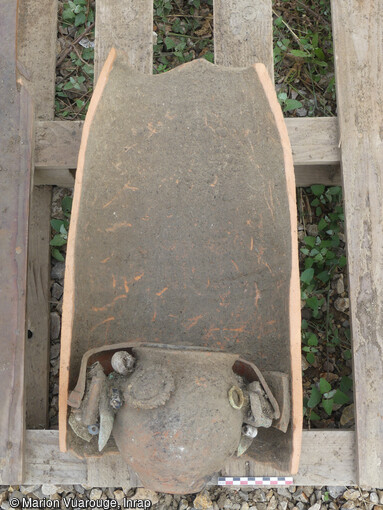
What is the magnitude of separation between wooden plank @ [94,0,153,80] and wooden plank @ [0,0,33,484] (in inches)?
13.5

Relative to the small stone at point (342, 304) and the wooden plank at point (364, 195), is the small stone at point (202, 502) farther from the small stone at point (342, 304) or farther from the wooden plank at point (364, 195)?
the small stone at point (342, 304)

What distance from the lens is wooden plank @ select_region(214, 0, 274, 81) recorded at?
226cm

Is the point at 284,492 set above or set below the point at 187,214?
below

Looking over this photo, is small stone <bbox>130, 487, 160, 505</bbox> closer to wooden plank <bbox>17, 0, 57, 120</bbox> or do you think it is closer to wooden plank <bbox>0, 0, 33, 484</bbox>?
wooden plank <bbox>0, 0, 33, 484</bbox>

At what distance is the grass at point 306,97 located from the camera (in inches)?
100

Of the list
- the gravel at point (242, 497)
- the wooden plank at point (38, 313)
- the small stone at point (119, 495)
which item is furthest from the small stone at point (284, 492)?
the wooden plank at point (38, 313)

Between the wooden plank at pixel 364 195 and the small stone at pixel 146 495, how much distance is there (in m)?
0.89

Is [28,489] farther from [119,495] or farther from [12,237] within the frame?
[12,237]

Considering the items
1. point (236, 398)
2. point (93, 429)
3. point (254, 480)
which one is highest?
point (236, 398)

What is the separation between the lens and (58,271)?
2.60 meters

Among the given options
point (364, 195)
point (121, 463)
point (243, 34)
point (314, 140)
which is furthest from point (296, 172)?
point (121, 463)

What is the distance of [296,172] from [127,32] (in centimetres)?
93

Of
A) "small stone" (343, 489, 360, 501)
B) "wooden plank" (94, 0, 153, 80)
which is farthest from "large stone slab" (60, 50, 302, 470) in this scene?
"small stone" (343, 489, 360, 501)

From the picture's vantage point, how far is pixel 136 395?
1.61m
